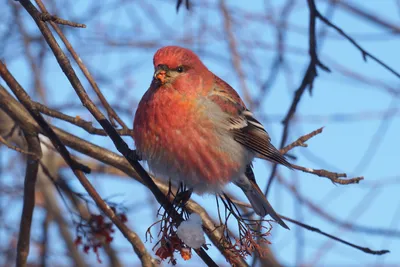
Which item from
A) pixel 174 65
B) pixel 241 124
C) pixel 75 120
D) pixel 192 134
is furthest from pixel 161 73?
pixel 241 124

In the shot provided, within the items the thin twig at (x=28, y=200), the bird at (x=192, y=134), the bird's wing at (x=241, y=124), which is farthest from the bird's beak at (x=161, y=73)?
the thin twig at (x=28, y=200)

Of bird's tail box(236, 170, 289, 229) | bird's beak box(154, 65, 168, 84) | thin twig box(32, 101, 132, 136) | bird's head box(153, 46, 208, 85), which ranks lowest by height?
bird's tail box(236, 170, 289, 229)

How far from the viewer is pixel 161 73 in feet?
10.3

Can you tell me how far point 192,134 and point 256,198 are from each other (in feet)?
1.97

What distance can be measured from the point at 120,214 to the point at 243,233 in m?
0.88

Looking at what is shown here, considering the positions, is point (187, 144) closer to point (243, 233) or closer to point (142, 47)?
point (243, 233)

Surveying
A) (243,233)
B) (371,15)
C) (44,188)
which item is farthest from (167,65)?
(44,188)

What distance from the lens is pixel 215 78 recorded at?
3.60m

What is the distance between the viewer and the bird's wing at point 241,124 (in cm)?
342

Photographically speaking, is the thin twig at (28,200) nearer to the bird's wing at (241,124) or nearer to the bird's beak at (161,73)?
Answer: the bird's beak at (161,73)

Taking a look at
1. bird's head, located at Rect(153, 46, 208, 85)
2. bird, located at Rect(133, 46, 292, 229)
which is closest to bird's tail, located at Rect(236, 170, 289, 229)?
bird, located at Rect(133, 46, 292, 229)

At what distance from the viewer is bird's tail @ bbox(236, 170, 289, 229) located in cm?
339

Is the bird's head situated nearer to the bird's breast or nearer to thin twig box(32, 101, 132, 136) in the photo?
the bird's breast

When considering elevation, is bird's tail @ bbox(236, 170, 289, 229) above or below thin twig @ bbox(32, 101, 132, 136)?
below
